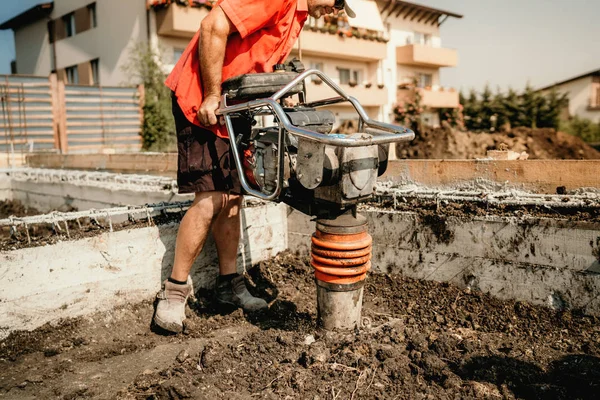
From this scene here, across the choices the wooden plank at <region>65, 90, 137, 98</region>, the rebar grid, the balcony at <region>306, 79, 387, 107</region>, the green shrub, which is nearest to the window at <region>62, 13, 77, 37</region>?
the wooden plank at <region>65, 90, 137, 98</region>

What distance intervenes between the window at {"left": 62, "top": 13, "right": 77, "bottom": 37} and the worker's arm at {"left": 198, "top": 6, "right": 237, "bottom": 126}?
845 inches

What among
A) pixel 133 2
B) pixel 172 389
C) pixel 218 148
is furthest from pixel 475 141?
pixel 133 2

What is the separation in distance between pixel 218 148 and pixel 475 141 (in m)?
10.4

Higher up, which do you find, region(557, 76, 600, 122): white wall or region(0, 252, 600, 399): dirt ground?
region(557, 76, 600, 122): white wall

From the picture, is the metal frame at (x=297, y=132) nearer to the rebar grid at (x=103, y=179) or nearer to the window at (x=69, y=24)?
the rebar grid at (x=103, y=179)

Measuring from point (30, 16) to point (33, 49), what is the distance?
1447mm

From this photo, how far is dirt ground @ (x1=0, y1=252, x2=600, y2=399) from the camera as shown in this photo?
1.92 metres

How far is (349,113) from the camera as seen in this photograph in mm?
23578

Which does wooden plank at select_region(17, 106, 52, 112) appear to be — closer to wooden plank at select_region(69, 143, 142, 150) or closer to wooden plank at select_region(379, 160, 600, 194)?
wooden plank at select_region(69, 143, 142, 150)

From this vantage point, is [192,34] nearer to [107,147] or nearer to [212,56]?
[107,147]

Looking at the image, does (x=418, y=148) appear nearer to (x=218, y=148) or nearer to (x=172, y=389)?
(x=218, y=148)

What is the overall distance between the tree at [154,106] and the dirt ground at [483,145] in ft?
23.8

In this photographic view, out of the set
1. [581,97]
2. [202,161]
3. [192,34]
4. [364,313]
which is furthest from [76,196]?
[581,97]

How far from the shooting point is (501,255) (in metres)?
2.66
